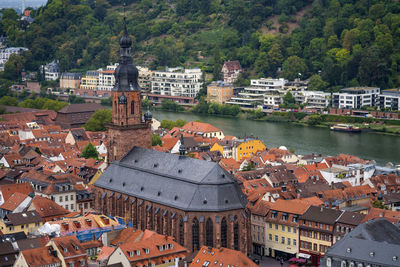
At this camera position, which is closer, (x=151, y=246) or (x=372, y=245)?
(x=372, y=245)

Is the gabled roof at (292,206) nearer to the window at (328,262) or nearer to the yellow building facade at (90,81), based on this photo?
the window at (328,262)

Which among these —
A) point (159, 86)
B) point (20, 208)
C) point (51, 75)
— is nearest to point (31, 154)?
point (20, 208)

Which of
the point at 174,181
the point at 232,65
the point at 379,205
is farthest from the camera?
the point at 232,65

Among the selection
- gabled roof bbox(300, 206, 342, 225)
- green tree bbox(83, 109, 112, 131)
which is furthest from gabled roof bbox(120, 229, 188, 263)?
green tree bbox(83, 109, 112, 131)

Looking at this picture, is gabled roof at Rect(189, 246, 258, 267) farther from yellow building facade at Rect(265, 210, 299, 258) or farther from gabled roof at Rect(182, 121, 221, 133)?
gabled roof at Rect(182, 121, 221, 133)

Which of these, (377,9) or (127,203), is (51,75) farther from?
(127,203)

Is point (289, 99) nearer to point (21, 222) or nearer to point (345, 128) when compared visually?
point (345, 128)

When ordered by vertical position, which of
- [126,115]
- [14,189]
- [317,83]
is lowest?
[14,189]

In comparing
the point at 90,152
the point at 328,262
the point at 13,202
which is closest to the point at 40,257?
the point at 328,262
